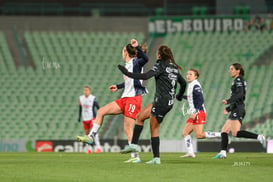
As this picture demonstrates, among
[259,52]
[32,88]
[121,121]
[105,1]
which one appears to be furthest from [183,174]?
[105,1]

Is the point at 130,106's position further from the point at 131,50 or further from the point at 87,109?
the point at 87,109

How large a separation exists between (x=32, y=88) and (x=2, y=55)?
329 cm

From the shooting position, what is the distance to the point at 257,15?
32.3m

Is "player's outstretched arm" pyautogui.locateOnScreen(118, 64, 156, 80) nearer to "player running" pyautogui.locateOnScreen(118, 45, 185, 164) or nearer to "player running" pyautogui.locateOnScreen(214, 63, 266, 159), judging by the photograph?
"player running" pyautogui.locateOnScreen(118, 45, 185, 164)

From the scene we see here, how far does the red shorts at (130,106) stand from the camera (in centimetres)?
1223

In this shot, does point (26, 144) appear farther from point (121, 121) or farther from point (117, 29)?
point (117, 29)

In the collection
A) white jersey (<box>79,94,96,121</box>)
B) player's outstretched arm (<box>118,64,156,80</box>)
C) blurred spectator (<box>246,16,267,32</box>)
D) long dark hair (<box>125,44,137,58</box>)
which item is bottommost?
player's outstretched arm (<box>118,64,156,80</box>)

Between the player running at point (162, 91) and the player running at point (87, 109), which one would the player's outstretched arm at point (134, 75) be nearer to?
the player running at point (162, 91)

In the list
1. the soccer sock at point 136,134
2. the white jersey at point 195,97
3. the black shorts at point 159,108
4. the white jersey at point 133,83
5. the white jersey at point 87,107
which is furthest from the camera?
the white jersey at point 87,107

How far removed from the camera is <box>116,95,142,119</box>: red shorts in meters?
12.2

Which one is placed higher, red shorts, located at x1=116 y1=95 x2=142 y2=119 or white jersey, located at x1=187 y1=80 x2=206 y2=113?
white jersey, located at x1=187 y1=80 x2=206 y2=113

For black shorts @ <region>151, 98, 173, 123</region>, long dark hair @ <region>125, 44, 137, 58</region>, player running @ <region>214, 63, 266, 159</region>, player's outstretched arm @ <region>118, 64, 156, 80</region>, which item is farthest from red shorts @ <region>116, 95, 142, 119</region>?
player running @ <region>214, 63, 266, 159</region>

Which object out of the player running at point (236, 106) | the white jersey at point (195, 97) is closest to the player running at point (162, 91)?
the player running at point (236, 106)

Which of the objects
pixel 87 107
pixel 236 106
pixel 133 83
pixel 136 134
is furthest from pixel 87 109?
pixel 136 134
